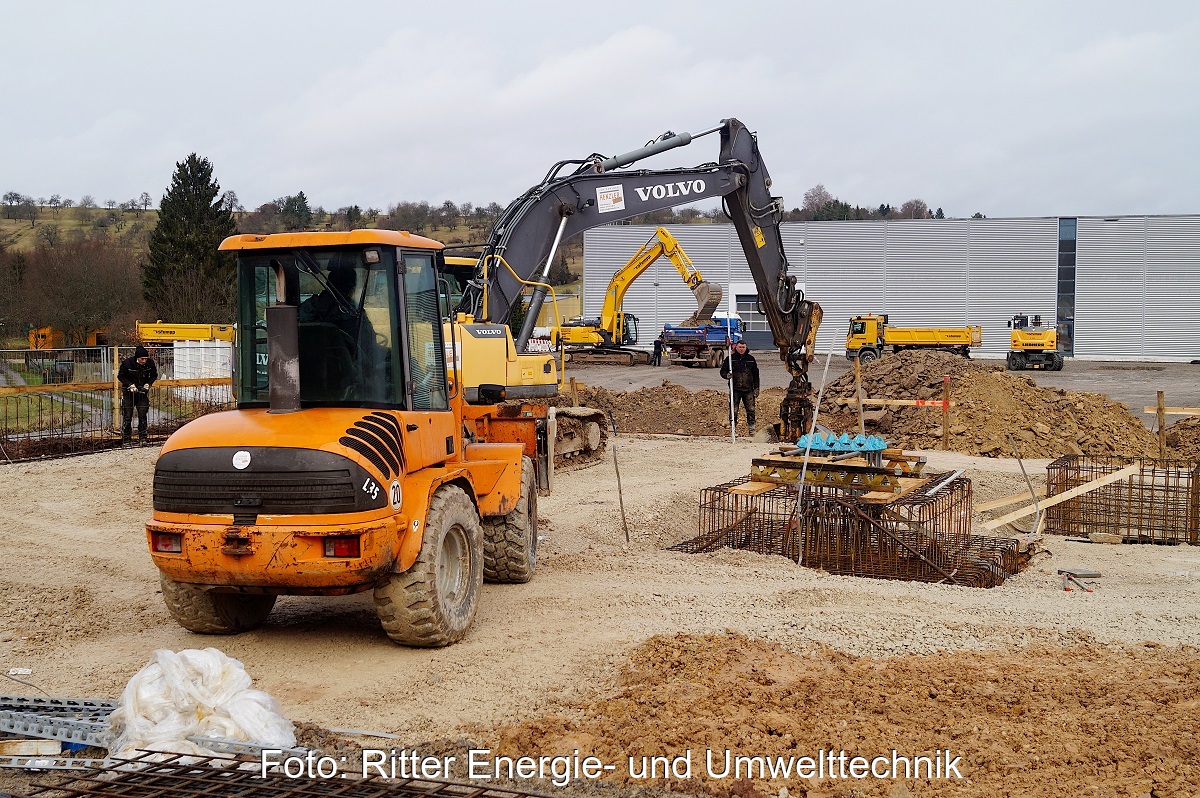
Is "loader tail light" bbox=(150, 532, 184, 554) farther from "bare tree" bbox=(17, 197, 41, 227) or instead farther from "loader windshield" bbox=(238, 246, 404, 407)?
"bare tree" bbox=(17, 197, 41, 227)

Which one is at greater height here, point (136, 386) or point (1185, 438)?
point (136, 386)

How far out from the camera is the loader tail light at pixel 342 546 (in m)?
5.83

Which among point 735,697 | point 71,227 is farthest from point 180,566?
point 71,227

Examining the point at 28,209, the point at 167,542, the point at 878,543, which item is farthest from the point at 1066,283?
the point at 28,209

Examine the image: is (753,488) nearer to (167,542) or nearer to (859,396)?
(167,542)

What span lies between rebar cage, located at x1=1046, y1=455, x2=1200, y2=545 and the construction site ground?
2.00 metres

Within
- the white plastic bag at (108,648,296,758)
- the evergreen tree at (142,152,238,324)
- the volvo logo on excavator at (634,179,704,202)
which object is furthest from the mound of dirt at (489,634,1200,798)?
the evergreen tree at (142,152,238,324)

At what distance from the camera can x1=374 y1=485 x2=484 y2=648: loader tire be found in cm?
630

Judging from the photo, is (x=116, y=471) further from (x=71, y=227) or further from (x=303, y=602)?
(x=71, y=227)

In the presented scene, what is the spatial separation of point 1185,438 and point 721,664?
57.0 feet

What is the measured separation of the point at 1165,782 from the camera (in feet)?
13.9

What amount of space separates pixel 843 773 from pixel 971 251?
57.3 metres

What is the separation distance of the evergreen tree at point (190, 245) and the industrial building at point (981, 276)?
21774 millimetres

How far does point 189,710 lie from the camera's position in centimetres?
494
